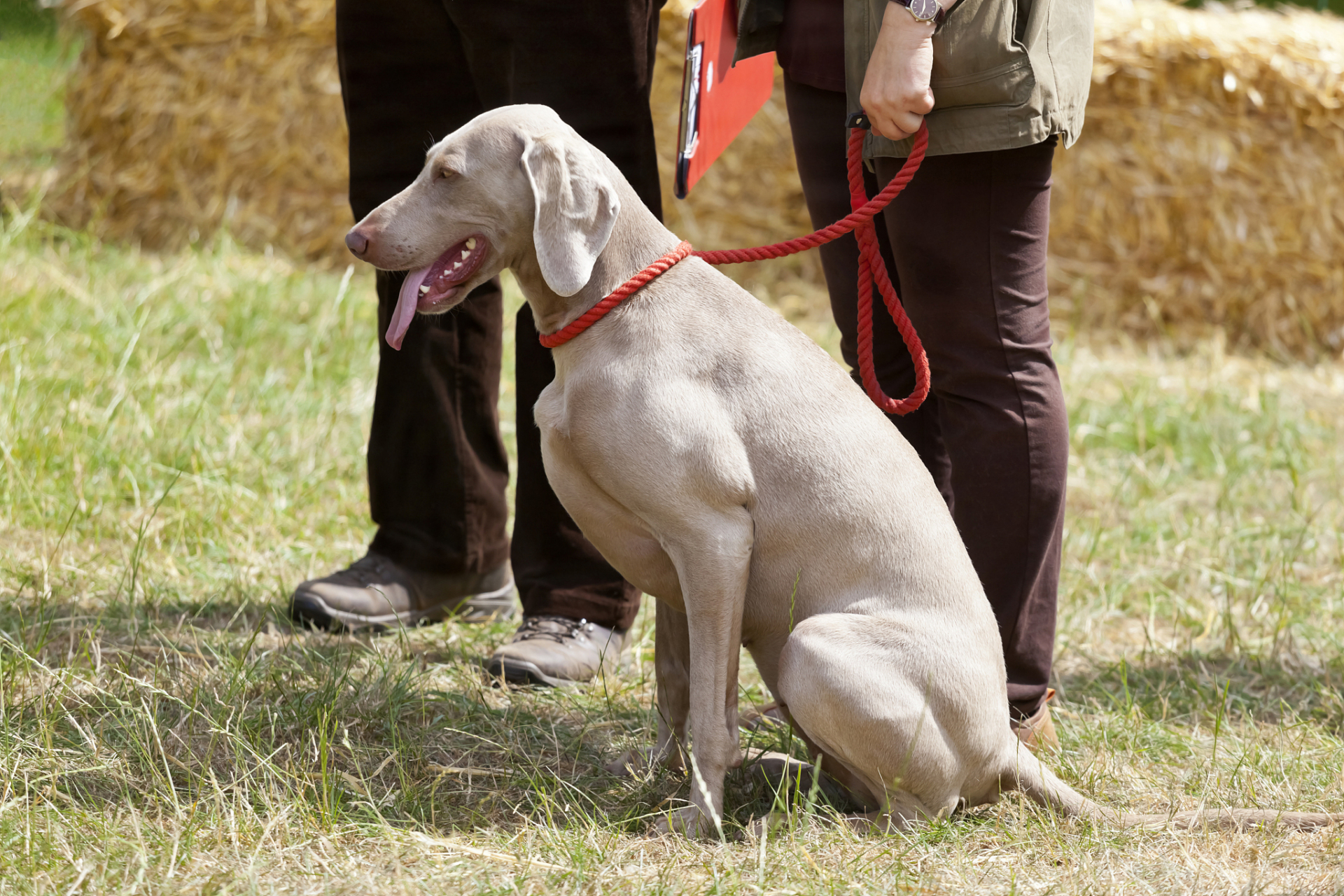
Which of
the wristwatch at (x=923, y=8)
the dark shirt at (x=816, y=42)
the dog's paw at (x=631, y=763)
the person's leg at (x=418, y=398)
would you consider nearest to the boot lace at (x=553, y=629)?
Answer: the person's leg at (x=418, y=398)

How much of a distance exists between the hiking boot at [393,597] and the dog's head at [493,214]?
1.01 meters

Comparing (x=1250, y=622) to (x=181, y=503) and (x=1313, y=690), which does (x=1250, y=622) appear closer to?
(x=1313, y=690)

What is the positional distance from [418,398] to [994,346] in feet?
5.16

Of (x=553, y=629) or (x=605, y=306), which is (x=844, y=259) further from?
(x=553, y=629)

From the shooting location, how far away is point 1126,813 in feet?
7.66

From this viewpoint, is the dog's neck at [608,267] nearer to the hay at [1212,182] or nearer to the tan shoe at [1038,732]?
the tan shoe at [1038,732]

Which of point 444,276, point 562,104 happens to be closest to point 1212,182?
point 562,104

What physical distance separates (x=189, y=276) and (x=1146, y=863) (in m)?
4.67

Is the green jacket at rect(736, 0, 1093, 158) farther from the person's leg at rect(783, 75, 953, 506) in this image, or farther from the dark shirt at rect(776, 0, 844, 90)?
the person's leg at rect(783, 75, 953, 506)

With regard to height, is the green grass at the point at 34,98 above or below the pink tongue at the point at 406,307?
above

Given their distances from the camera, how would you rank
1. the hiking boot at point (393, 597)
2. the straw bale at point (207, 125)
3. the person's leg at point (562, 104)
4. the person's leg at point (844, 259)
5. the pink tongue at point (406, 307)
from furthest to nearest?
the straw bale at point (207, 125) → the hiking boot at point (393, 597) → the person's leg at point (562, 104) → the person's leg at point (844, 259) → the pink tongue at point (406, 307)

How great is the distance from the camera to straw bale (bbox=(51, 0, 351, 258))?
641cm

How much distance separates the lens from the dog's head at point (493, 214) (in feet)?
7.27

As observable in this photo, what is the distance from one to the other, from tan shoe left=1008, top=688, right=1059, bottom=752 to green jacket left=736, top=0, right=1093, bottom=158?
1164mm
